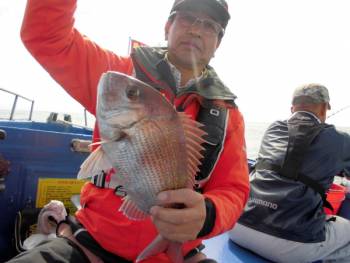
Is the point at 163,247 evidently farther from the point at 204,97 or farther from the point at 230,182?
the point at 204,97

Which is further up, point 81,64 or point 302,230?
point 81,64

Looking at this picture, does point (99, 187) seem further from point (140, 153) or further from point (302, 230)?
point (302, 230)

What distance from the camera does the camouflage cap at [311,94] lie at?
426 cm

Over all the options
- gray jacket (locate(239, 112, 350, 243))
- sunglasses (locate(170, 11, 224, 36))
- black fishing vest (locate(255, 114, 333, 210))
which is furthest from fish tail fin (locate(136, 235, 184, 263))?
black fishing vest (locate(255, 114, 333, 210))

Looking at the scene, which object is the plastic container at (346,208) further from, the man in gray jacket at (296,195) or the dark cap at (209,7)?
the dark cap at (209,7)

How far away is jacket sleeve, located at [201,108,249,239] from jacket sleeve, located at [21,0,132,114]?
95cm

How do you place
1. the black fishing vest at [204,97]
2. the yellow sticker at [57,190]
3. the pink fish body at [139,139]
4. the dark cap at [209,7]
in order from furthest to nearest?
the yellow sticker at [57,190]
the dark cap at [209,7]
the black fishing vest at [204,97]
the pink fish body at [139,139]

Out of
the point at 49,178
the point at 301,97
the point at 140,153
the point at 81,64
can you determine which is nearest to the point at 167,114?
the point at 140,153

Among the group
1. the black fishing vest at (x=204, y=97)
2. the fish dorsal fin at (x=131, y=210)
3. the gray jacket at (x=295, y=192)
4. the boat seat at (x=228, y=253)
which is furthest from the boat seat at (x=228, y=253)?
the fish dorsal fin at (x=131, y=210)

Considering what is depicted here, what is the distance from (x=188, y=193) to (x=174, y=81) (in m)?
1.15

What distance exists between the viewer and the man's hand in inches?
67.1

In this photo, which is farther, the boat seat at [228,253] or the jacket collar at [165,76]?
the boat seat at [228,253]

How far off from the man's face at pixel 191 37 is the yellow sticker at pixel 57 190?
1.98 meters

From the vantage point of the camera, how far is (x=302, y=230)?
3820mm
